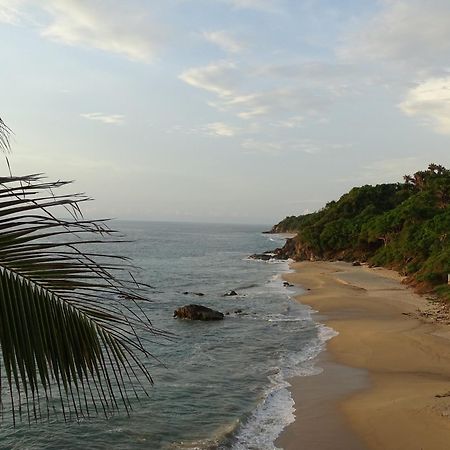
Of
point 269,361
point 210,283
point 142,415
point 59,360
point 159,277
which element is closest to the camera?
point 59,360

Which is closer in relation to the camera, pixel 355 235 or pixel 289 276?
pixel 289 276

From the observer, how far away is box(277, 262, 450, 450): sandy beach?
36.6ft

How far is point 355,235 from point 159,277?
86.4 feet

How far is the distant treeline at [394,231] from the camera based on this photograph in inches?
1490

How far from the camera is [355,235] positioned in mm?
64188

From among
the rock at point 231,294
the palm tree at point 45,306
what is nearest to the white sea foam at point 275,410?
the palm tree at point 45,306

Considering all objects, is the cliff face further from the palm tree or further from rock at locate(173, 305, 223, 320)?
the palm tree

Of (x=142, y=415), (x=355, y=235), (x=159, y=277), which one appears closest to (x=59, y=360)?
(x=142, y=415)

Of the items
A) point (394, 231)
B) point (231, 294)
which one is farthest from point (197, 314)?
point (394, 231)

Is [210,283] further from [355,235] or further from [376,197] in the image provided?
[376,197]

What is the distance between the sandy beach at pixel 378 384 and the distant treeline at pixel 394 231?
692 cm

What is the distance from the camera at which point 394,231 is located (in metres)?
53.7

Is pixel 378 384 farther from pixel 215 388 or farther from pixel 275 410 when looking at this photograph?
pixel 215 388

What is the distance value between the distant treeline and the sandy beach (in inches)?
272
